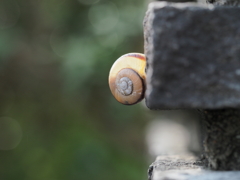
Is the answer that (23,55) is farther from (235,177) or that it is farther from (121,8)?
(235,177)

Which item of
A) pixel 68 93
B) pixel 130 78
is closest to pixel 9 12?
pixel 68 93

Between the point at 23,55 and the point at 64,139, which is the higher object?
the point at 23,55

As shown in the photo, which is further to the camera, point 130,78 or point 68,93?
point 68,93

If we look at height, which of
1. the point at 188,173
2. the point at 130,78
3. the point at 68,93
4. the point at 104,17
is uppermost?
the point at 104,17

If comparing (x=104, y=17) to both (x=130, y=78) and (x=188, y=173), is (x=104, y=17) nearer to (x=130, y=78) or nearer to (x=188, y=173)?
(x=130, y=78)

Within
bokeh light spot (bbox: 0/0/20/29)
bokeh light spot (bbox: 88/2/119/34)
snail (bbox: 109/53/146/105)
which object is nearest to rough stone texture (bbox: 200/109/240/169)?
snail (bbox: 109/53/146/105)

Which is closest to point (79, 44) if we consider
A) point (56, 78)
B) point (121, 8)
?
point (121, 8)

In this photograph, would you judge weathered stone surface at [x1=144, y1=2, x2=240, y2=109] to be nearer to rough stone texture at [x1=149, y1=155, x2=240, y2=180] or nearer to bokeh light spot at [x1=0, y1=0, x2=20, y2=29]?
rough stone texture at [x1=149, y1=155, x2=240, y2=180]
